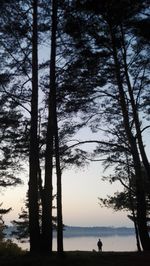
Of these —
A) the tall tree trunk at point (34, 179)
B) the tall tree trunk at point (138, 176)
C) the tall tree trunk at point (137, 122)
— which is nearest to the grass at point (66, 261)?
the tall tree trunk at point (34, 179)

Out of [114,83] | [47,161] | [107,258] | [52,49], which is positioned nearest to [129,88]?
[114,83]

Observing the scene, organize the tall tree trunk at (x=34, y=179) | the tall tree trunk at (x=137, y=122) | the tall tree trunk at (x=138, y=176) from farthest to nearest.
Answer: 1. the tall tree trunk at (x=137, y=122)
2. the tall tree trunk at (x=138, y=176)
3. the tall tree trunk at (x=34, y=179)

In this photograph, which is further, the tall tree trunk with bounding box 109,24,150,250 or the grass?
the tall tree trunk with bounding box 109,24,150,250

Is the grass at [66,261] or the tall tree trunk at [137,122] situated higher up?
the tall tree trunk at [137,122]

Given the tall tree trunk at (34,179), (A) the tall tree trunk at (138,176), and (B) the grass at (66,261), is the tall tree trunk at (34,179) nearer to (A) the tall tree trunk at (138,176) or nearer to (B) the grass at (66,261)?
(B) the grass at (66,261)

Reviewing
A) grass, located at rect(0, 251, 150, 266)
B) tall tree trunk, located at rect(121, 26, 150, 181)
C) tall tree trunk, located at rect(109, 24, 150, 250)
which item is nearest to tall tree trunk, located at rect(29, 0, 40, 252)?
grass, located at rect(0, 251, 150, 266)

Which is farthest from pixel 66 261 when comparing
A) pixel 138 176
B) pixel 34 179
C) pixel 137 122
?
pixel 137 122

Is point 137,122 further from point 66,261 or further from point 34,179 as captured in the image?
point 66,261

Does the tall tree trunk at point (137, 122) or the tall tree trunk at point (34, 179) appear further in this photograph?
the tall tree trunk at point (137, 122)

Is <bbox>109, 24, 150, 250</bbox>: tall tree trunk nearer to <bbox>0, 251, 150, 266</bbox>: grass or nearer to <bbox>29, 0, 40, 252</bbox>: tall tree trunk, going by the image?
<bbox>0, 251, 150, 266</bbox>: grass

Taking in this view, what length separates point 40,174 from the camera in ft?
83.1

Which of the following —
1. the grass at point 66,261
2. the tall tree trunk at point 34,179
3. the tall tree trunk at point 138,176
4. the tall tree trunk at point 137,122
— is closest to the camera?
the grass at point 66,261

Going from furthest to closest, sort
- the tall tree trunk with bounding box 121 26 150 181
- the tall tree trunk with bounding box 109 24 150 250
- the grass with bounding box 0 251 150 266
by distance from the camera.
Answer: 1. the tall tree trunk with bounding box 121 26 150 181
2. the tall tree trunk with bounding box 109 24 150 250
3. the grass with bounding box 0 251 150 266

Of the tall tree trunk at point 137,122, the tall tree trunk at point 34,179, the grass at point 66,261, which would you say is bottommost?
the grass at point 66,261
